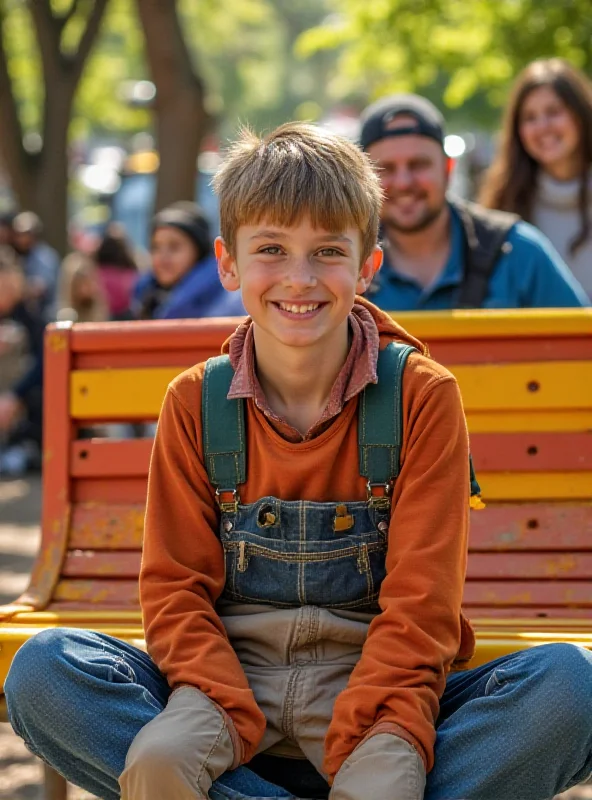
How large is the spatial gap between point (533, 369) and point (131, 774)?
180cm

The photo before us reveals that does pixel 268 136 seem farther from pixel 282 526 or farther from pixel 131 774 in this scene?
pixel 131 774

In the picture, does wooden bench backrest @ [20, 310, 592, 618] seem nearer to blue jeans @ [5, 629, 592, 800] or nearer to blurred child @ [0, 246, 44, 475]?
blue jeans @ [5, 629, 592, 800]

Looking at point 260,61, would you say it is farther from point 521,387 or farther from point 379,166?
point 521,387

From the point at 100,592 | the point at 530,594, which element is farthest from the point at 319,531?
the point at 100,592

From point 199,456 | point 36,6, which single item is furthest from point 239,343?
point 36,6

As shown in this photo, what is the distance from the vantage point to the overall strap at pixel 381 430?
117 inches

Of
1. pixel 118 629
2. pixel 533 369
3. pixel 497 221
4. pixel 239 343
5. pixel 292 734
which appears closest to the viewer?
pixel 292 734

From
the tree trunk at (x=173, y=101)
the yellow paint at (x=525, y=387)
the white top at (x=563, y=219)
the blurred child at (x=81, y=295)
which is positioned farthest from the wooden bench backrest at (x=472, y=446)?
the tree trunk at (x=173, y=101)

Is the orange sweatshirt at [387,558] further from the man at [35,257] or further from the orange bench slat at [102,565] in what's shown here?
the man at [35,257]

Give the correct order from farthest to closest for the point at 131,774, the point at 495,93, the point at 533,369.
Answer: the point at 495,93 → the point at 533,369 → the point at 131,774

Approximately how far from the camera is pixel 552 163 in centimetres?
583

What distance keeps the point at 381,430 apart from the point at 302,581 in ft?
1.15

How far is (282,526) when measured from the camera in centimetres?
297

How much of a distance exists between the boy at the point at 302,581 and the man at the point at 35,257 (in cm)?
959
